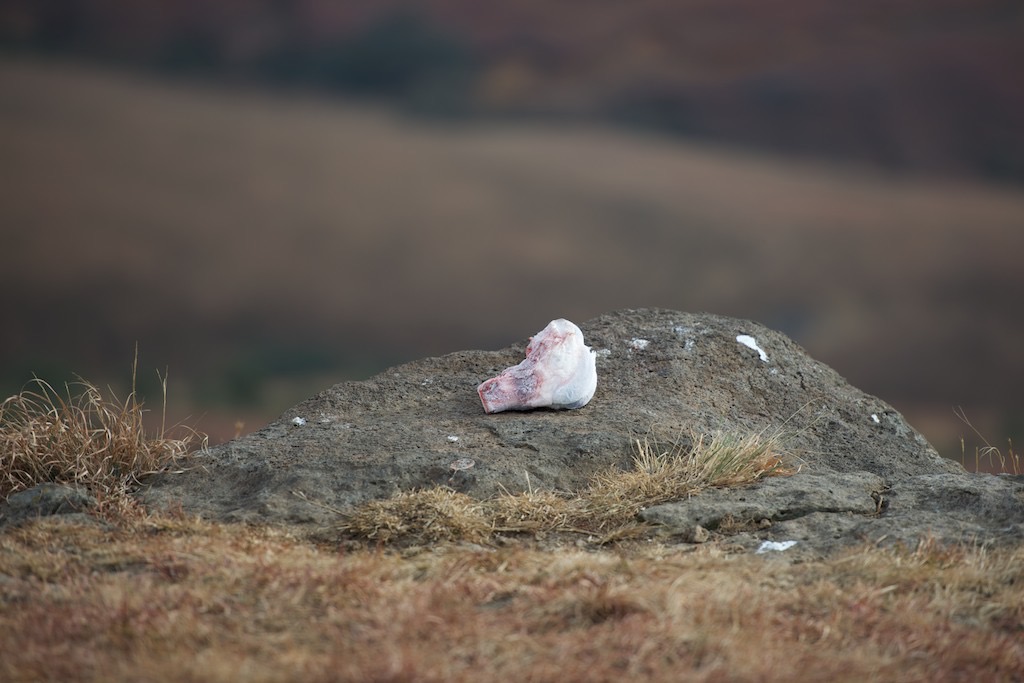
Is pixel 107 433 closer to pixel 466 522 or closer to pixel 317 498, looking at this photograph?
pixel 317 498

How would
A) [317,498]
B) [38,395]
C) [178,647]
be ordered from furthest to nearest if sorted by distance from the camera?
1. [38,395]
2. [317,498]
3. [178,647]

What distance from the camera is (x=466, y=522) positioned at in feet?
16.8

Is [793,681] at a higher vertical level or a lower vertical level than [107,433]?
higher

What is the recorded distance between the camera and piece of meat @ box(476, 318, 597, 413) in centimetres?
661

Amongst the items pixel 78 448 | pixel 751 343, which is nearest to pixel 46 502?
pixel 78 448

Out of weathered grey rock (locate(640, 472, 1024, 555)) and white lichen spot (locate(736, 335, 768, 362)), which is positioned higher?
white lichen spot (locate(736, 335, 768, 362))

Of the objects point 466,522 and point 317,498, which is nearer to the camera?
point 466,522

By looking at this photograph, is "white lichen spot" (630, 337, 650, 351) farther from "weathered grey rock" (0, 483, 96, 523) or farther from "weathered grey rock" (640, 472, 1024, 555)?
"weathered grey rock" (0, 483, 96, 523)

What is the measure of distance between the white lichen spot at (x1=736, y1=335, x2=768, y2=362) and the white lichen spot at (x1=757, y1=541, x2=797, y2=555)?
279 centimetres

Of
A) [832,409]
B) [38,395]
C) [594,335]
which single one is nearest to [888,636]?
[832,409]

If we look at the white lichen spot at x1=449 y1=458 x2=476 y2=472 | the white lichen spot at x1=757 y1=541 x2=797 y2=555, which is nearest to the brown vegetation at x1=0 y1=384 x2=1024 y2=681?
the white lichen spot at x1=757 y1=541 x2=797 y2=555

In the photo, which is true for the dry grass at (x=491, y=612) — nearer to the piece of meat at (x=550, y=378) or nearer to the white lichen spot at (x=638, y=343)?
the piece of meat at (x=550, y=378)

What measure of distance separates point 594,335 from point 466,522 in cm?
288

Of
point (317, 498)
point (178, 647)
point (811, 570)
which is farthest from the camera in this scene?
point (317, 498)
